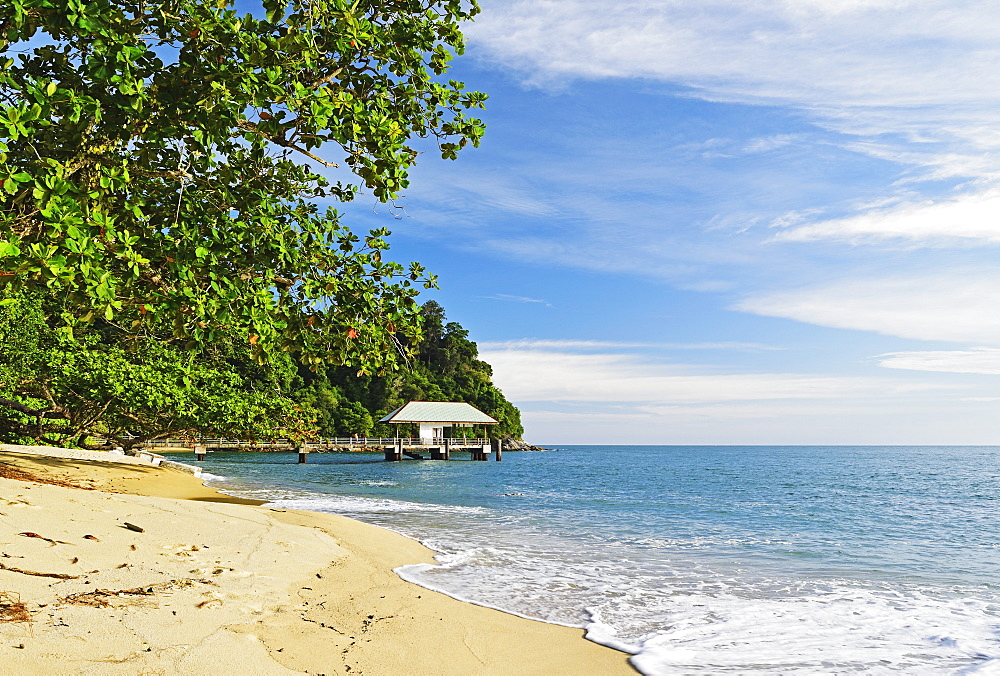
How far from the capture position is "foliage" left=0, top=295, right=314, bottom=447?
21.1 m

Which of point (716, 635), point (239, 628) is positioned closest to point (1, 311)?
point (239, 628)

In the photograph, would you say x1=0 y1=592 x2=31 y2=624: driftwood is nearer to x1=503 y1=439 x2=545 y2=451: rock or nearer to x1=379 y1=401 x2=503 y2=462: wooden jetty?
x1=379 y1=401 x2=503 y2=462: wooden jetty

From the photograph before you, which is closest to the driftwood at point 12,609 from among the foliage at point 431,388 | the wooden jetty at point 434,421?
the wooden jetty at point 434,421

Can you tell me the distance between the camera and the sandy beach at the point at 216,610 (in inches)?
175

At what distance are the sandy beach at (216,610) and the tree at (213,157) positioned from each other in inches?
89.1

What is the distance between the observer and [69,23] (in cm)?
503

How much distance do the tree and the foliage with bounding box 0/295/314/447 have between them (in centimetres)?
1165

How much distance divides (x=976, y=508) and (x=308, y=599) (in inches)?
1329

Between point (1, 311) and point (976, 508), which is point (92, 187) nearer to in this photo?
point (1, 311)

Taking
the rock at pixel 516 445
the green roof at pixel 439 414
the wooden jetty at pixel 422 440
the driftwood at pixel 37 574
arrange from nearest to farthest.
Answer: the driftwood at pixel 37 574, the green roof at pixel 439 414, the wooden jetty at pixel 422 440, the rock at pixel 516 445

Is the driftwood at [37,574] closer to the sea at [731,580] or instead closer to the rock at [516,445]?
the sea at [731,580]

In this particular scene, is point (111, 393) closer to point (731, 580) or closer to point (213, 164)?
point (213, 164)

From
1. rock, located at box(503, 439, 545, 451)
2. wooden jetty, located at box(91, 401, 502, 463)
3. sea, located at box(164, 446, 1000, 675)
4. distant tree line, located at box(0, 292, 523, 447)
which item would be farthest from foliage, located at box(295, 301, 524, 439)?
sea, located at box(164, 446, 1000, 675)

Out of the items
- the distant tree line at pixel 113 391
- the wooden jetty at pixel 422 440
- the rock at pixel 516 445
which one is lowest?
the rock at pixel 516 445
